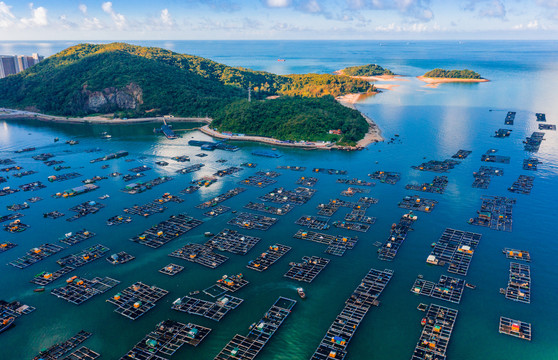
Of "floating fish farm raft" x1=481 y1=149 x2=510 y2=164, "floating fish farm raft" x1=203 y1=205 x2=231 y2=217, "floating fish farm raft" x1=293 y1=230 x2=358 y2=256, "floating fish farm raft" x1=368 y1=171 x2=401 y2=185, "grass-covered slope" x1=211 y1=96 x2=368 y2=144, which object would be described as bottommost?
"floating fish farm raft" x1=293 y1=230 x2=358 y2=256

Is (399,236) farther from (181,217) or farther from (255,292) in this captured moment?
(181,217)

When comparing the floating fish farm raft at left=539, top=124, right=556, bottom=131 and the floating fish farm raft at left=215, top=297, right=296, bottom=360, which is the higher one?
the floating fish farm raft at left=539, top=124, right=556, bottom=131

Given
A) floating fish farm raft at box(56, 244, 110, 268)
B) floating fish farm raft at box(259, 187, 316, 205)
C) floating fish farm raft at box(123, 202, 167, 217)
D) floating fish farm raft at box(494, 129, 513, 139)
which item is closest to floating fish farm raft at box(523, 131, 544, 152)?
floating fish farm raft at box(494, 129, 513, 139)

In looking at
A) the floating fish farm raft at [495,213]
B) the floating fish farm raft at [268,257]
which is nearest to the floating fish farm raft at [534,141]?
the floating fish farm raft at [495,213]

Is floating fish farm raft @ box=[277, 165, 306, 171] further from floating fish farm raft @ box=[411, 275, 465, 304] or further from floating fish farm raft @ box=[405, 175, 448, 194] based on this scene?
floating fish farm raft @ box=[411, 275, 465, 304]

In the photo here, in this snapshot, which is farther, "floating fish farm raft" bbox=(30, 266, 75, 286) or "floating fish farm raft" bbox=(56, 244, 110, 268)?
"floating fish farm raft" bbox=(56, 244, 110, 268)

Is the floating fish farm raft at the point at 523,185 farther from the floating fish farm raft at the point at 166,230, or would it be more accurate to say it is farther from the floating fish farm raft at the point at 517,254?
the floating fish farm raft at the point at 166,230
